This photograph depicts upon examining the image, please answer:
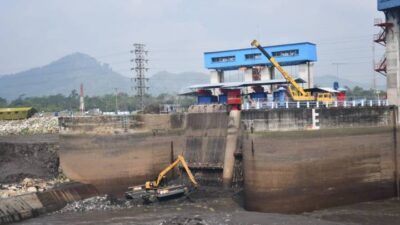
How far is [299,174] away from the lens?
1463 inches

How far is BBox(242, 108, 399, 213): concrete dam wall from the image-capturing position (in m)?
37.0

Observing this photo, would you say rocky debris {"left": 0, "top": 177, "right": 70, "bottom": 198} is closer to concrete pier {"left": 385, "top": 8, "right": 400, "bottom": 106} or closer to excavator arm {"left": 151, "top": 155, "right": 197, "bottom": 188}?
excavator arm {"left": 151, "top": 155, "right": 197, "bottom": 188}

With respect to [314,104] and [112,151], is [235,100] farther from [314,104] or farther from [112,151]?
[112,151]

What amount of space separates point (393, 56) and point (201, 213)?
22.9 m

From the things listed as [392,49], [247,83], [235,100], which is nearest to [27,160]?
[235,100]

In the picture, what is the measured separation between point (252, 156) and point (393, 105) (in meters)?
14.2

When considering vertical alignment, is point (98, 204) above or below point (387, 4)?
below

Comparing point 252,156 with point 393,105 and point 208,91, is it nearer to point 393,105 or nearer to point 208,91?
point 393,105

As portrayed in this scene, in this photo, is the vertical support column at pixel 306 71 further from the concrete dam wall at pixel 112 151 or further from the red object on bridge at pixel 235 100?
the concrete dam wall at pixel 112 151

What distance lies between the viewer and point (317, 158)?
37.9 m

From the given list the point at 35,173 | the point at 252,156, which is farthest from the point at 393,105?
the point at 35,173

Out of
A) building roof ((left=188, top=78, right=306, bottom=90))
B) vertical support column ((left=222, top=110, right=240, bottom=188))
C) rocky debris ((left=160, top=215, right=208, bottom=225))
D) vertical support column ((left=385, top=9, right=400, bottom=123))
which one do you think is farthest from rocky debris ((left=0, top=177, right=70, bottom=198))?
vertical support column ((left=385, top=9, right=400, bottom=123))

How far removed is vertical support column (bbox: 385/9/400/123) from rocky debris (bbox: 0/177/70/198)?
101 ft

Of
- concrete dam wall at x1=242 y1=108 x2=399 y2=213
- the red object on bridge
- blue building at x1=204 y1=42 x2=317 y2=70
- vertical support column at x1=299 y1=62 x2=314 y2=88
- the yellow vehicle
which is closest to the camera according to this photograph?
concrete dam wall at x1=242 y1=108 x2=399 y2=213
